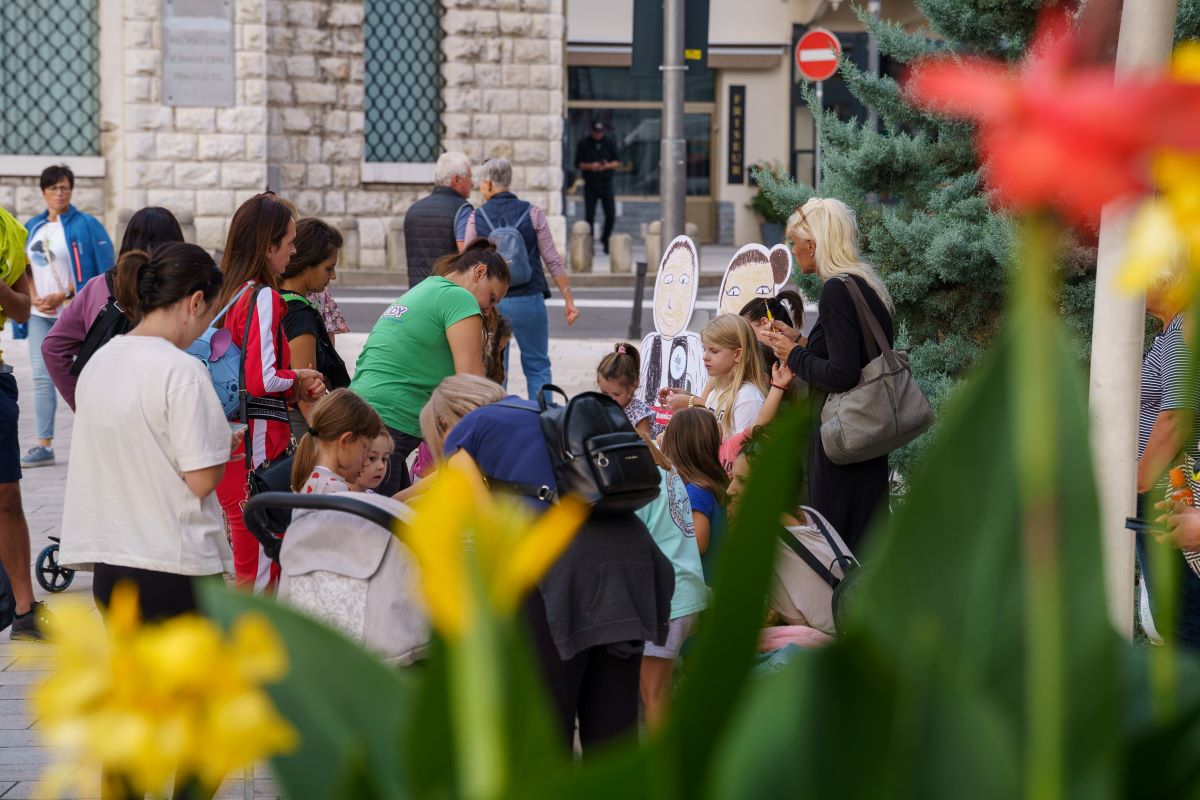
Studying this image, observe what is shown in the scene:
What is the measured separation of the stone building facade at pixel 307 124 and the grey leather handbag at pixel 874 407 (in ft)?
47.5

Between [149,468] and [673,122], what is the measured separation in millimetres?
6609

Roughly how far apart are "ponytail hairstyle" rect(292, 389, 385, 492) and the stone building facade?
14455mm

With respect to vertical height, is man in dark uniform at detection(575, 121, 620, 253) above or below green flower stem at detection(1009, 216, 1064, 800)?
above

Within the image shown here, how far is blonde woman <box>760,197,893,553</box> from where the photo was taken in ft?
16.8

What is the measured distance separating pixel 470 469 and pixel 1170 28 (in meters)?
1.74

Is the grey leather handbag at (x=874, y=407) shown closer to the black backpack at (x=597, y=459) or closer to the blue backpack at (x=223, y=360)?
the black backpack at (x=597, y=459)

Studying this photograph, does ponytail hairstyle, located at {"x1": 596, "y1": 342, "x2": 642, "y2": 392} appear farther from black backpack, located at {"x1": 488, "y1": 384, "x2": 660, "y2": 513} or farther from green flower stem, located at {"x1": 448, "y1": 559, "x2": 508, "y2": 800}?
green flower stem, located at {"x1": 448, "y1": 559, "x2": 508, "y2": 800}

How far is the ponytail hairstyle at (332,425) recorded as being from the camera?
4.48m

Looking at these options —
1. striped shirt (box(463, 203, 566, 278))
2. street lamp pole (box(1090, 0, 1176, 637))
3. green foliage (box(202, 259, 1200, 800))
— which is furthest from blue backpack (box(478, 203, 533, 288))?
green foliage (box(202, 259, 1200, 800))

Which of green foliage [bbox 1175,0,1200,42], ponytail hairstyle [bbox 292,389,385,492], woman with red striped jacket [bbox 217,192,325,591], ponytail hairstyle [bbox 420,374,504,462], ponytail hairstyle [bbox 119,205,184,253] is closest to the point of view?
ponytail hairstyle [bbox 420,374,504,462]

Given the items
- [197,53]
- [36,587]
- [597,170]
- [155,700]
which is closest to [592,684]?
[155,700]

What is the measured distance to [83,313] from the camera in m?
5.91

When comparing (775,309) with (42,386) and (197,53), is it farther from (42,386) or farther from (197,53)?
(197,53)

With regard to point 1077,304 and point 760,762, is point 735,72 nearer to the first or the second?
point 1077,304
